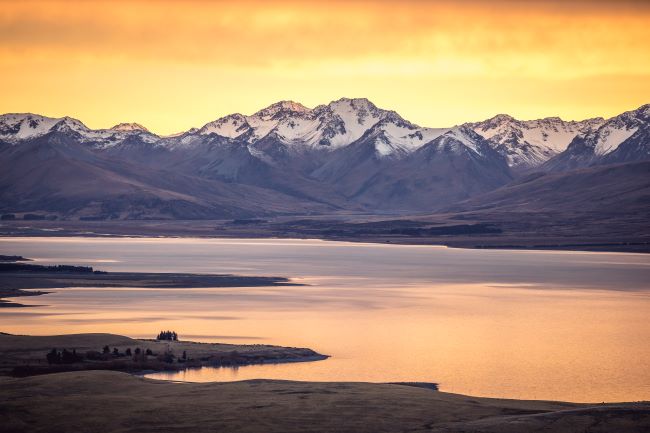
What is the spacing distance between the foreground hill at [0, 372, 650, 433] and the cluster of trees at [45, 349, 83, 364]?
923 cm

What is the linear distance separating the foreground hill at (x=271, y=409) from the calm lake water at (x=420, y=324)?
10.4 meters

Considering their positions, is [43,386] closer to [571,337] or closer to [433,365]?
[433,365]

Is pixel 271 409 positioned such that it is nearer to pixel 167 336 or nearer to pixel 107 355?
pixel 107 355

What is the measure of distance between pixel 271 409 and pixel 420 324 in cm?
4926

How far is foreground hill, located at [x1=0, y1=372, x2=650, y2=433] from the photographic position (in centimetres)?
4859

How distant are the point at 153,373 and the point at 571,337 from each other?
36.4 meters

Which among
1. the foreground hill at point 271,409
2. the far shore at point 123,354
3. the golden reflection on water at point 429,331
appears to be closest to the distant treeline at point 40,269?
the golden reflection on water at point 429,331

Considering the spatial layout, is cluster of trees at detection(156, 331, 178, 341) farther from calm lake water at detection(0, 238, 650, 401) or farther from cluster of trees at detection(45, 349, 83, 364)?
cluster of trees at detection(45, 349, 83, 364)

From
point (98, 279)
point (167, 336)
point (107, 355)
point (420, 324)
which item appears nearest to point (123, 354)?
point (107, 355)

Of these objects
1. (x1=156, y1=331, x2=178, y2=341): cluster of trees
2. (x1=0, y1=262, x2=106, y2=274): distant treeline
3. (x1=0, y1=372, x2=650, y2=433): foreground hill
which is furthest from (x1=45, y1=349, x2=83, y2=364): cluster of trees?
(x1=0, y1=262, x2=106, y2=274): distant treeline

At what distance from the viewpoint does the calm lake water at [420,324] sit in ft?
237

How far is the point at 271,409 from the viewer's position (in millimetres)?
52938

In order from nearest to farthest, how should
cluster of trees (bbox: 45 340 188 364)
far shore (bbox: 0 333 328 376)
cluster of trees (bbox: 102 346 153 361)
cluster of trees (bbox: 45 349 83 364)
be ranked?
1. cluster of trees (bbox: 45 349 83 364)
2. far shore (bbox: 0 333 328 376)
3. cluster of trees (bbox: 45 340 188 364)
4. cluster of trees (bbox: 102 346 153 361)

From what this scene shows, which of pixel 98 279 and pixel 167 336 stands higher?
pixel 98 279
